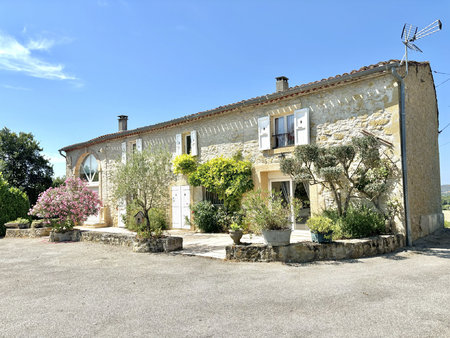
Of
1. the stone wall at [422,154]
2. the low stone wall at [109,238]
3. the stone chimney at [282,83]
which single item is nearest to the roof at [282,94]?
the stone wall at [422,154]

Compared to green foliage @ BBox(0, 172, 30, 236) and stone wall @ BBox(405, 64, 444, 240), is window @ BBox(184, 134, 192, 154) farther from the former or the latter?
green foliage @ BBox(0, 172, 30, 236)

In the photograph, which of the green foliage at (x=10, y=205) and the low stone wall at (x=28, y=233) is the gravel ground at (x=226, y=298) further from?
the green foliage at (x=10, y=205)

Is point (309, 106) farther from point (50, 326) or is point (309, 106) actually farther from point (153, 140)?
point (50, 326)

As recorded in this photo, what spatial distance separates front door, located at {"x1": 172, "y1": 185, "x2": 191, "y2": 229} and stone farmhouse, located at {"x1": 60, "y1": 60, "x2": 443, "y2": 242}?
0.13 ft

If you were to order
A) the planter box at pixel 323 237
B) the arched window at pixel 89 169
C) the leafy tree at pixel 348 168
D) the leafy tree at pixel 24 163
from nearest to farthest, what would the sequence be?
the planter box at pixel 323 237 → the leafy tree at pixel 348 168 → the arched window at pixel 89 169 → the leafy tree at pixel 24 163

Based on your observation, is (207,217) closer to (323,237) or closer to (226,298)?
(323,237)

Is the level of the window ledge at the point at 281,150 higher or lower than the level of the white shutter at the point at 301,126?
lower

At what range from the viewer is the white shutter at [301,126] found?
9.25m

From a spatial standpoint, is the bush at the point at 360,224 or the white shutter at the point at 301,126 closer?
the bush at the point at 360,224

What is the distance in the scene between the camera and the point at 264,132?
10.2 metres

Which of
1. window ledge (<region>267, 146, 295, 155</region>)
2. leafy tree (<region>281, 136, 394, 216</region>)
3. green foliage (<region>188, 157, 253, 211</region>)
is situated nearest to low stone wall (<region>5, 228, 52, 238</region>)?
green foliage (<region>188, 157, 253, 211</region>)

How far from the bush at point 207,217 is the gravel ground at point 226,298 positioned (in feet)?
13.2

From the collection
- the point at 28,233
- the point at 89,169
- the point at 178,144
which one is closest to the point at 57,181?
the point at 89,169

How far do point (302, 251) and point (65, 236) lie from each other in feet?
26.9
